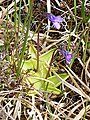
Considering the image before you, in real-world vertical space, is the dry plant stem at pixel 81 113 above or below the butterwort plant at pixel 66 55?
below

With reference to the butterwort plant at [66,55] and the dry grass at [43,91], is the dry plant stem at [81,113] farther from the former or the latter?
the butterwort plant at [66,55]

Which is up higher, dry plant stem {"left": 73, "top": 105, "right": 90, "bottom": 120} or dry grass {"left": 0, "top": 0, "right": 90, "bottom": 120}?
dry grass {"left": 0, "top": 0, "right": 90, "bottom": 120}

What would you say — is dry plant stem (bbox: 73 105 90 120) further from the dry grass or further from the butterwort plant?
the butterwort plant

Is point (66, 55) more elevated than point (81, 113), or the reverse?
point (66, 55)

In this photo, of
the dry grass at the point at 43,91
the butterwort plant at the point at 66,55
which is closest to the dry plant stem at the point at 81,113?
the dry grass at the point at 43,91

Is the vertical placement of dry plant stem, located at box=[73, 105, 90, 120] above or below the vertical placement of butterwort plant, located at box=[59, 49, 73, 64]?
below

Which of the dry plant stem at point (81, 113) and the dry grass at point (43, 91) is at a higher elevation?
the dry grass at point (43, 91)

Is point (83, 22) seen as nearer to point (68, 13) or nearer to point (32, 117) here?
point (68, 13)

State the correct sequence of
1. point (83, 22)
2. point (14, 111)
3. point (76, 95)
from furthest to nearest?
point (83, 22)
point (76, 95)
point (14, 111)

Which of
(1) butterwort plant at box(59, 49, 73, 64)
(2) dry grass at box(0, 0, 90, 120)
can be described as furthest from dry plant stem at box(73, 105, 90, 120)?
(1) butterwort plant at box(59, 49, 73, 64)

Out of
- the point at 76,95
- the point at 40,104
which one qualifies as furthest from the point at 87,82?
the point at 40,104

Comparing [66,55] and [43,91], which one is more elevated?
[66,55]
